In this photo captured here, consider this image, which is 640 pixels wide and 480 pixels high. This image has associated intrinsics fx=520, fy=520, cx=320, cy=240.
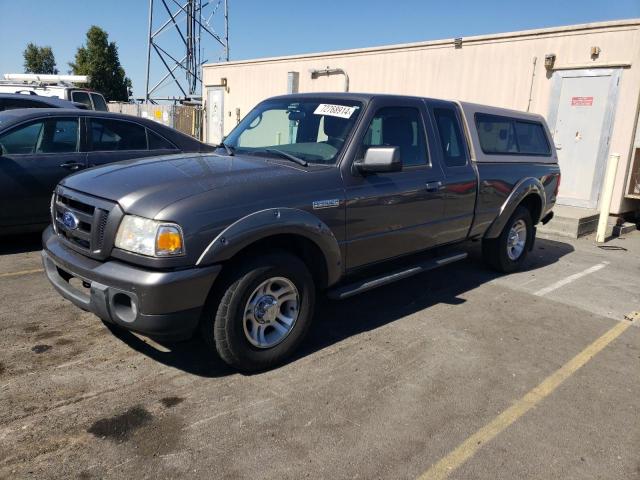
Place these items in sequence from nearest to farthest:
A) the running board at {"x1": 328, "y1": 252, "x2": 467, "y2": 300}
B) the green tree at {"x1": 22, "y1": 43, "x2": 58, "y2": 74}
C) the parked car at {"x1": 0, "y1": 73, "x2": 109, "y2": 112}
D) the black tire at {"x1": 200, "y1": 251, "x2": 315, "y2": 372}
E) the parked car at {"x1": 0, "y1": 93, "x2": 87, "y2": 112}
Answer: the black tire at {"x1": 200, "y1": 251, "x2": 315, "y2": 372}
the running board at {"x1": 328, "y1": 252, "x2": 467, "y2": 300}
the parked car at {"x1": 0, "y1": 93, "x2": 87, "y2": 112}
the parked car at {"x1": 0, "y1": 73, "x2": 109, "y2": 112}
the green tree at {"x1": 22, "y1": 43, "x2": 58, "y2": 74}

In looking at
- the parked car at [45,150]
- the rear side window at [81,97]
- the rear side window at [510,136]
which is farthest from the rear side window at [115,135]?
the rear side window at [81,97]

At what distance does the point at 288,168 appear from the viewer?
12.5 ft

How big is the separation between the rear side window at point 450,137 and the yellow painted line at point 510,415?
2.06 metres

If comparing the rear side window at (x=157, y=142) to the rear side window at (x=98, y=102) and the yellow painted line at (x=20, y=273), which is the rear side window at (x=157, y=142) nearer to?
the yellow painted line at (x=20, y=273)

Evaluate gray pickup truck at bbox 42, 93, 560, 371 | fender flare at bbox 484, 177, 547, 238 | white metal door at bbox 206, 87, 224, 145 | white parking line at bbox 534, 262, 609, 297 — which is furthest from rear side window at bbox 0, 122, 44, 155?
white metal door at bbox 206, 87, 224, 145

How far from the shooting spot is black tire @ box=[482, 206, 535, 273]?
6.16m

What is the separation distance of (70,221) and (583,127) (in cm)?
995

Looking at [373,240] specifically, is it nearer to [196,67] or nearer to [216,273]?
[216,273]

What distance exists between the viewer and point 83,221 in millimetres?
3369

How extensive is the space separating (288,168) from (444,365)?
187 cm

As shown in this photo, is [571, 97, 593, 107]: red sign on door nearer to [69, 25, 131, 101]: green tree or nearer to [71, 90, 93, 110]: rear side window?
[71, 90, 93, 110]: rear side window

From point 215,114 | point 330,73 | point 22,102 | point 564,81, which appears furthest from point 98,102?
point 564,81

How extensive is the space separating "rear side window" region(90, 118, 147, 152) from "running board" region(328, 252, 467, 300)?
150 inches

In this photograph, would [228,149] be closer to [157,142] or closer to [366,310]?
[366,310]
